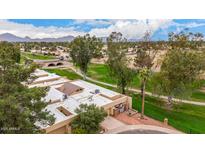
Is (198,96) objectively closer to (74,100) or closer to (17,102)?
(74,100)

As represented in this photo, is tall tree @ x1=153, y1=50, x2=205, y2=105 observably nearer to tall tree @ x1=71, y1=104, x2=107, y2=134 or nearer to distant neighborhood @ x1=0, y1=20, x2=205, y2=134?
distant neighborhood @ x1=0, y1=20, x2=205, y2=134

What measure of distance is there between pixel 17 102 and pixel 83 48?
828 inches

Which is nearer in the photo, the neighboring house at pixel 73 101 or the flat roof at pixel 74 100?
the neighboring house at pixel 73 101

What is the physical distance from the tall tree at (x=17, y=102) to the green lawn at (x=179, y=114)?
13.3 m

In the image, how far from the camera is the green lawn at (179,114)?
18056 millimetres

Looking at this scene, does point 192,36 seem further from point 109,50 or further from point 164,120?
point 164,120

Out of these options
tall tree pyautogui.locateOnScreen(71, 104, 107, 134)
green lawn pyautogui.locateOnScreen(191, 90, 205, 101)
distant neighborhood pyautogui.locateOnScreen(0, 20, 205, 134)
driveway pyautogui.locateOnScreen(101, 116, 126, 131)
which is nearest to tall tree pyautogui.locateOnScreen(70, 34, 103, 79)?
distant neighborhood pyautogui.locateOnScreen(0, 20, 205, 134)

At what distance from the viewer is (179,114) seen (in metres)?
20.8

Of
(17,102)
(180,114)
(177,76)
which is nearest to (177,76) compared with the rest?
(177,76)

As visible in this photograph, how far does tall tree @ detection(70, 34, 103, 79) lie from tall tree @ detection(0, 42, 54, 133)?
1894cm

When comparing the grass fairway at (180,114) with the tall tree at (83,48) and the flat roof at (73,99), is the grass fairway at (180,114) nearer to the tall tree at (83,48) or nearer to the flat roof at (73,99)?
the flat roof at (73,99)

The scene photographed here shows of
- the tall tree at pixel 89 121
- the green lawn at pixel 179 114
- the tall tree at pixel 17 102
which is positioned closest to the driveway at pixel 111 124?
the tall tree at pixel 89 121
